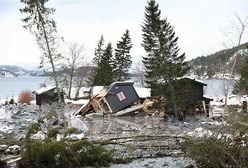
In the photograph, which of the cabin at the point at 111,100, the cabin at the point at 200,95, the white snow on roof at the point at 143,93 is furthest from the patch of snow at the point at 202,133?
the white snow on roof at the point at 143,93

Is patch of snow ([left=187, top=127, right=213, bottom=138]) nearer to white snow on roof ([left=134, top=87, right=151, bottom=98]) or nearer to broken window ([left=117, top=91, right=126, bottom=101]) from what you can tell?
broken window ([left=117, top=91, right=126, bottom=101])

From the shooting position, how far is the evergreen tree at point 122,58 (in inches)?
2216

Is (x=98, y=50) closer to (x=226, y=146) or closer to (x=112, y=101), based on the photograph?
(x=112, y=101)

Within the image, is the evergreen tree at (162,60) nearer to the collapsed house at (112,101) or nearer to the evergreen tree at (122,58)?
the collapsed house at (112,101)

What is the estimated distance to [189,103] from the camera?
35.8 m

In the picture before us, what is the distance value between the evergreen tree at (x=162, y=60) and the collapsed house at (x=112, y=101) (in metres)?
6.58

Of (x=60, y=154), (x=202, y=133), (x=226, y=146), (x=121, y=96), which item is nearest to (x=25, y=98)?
(x=121, y=96)

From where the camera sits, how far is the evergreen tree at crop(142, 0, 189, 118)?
116 ft

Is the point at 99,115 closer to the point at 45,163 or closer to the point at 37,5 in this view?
the point at 37,5

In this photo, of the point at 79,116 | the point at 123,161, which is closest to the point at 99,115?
the point at 79,116

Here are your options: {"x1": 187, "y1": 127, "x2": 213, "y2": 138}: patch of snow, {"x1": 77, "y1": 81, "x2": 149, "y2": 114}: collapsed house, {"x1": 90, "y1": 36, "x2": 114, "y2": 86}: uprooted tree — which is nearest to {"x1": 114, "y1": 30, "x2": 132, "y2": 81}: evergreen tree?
{"x1": 90, "y1": 36, "x2": 114, "y2": 86}: uprooted tree

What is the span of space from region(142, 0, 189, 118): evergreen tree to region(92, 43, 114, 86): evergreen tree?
19845 mm

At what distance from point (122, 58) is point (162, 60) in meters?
20.7

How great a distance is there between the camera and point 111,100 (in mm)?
42219
